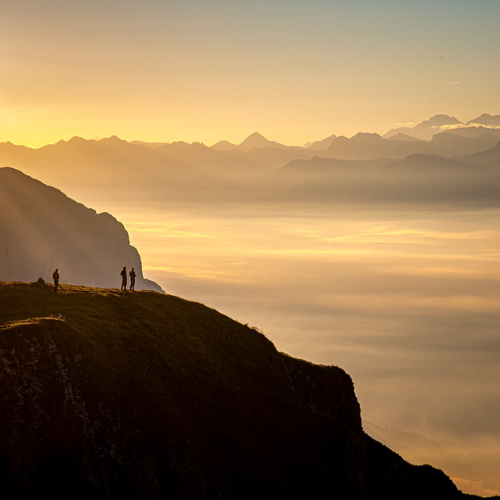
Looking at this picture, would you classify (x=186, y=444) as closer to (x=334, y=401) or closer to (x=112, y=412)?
(x=112, y=412)

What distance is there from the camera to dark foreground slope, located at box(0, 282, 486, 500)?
36.6m

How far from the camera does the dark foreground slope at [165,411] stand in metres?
36.6

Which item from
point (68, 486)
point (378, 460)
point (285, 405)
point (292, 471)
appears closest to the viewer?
point (68, 486)

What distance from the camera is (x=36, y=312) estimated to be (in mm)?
46344

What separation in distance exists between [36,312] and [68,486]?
48.7 ft

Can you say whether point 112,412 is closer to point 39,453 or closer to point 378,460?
point 39,453

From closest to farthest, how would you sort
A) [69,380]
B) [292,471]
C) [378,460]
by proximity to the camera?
[69,380] → [292,471] → [378,460]

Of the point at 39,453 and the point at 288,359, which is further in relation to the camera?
the point at 288,359

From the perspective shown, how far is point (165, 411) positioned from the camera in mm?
42531

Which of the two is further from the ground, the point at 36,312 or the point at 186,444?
the point at 36,312

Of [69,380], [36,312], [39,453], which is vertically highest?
[36,312]

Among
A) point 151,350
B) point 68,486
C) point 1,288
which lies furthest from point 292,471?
point 1,288

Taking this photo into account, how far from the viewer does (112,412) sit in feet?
131

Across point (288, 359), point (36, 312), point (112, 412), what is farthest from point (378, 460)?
point (36, 312)
